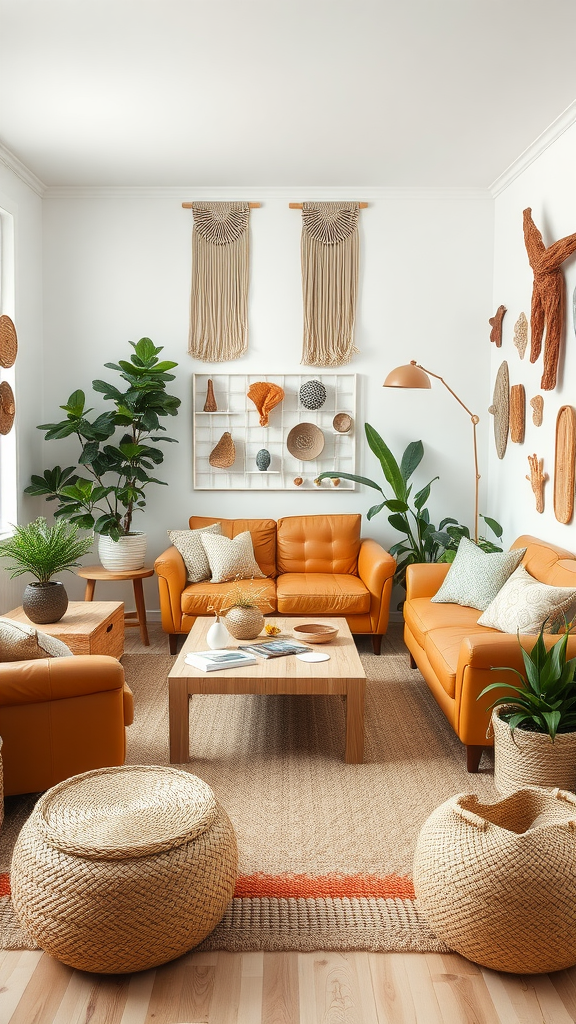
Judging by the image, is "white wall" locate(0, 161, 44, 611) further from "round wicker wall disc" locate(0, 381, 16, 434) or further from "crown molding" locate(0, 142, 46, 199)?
"round wicker wall disc" locate(0, 381, 16, 434)

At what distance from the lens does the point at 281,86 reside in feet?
12.8

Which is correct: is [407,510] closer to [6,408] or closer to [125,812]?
[6,408]

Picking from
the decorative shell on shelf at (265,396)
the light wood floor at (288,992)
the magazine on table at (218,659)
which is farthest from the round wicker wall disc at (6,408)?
the light wood floor at (288,992)

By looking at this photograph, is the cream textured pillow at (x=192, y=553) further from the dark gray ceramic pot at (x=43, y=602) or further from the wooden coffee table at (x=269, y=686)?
the wooden coffee table at (x=269, y=686)

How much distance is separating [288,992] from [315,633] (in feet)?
6.55

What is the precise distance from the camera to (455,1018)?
183 centimetres

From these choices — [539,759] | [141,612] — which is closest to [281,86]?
[141,612]

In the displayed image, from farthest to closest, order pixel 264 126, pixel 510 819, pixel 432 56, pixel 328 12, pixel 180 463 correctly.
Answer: pixel 180 463
pixel 264 126
pixel 432 56
pixel 328 12
pixel 510 819

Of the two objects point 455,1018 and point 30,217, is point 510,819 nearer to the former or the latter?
point 455,1018

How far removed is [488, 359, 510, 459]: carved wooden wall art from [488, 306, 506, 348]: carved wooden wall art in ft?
0.59

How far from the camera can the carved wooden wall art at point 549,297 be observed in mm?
4184

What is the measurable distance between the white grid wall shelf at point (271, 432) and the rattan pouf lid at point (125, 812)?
3566mm

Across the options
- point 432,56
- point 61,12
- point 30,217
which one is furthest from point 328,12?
point 30,217

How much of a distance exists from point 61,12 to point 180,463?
3083mm
